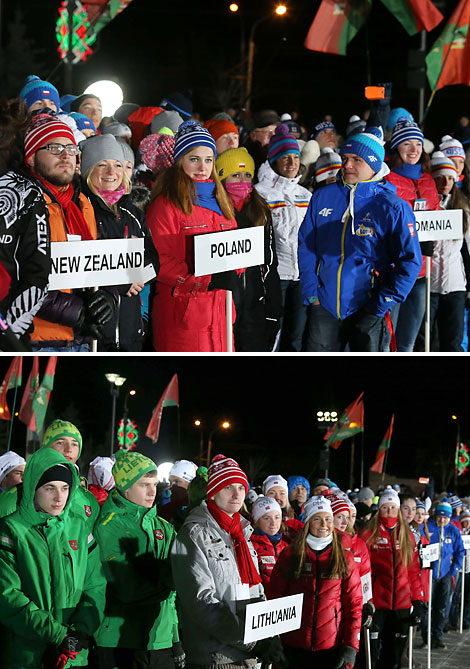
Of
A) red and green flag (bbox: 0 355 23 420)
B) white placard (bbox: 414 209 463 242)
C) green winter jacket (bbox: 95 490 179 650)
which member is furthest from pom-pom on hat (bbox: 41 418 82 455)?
red and green flag (bbox: 0 355 23 420)

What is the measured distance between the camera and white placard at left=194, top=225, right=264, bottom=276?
21.8 feet

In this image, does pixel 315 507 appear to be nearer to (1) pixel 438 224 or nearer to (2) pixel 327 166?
(1) pixel 438 224

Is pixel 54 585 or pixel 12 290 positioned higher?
pixel 12 290

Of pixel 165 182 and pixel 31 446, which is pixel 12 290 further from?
pixel 31 446

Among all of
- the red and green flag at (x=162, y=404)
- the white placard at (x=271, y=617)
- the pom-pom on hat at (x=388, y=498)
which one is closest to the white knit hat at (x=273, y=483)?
the pom-pom on hat at (x=388, y=498)

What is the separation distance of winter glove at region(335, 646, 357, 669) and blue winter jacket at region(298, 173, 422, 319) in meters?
2.43

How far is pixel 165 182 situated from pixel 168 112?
2.80 metres

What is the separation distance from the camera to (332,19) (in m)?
15.5

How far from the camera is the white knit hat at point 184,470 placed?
30.7 feet

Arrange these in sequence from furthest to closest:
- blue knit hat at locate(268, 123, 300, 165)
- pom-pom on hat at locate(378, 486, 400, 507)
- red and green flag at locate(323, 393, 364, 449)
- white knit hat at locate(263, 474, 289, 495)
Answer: red and green flag at locate(323, 393, 364, 449) → pom-pom on hat at locate(378, 486, 400, 507) → white knit hat at locate(263, 474, 289, 495) → blue knit hat at locate(268, 123, 300, 165)

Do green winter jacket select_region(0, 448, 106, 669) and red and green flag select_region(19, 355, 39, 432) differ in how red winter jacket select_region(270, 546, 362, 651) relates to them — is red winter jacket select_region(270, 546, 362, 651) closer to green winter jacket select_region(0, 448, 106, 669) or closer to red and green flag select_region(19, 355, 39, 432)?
green winter jacket select_region(0, 448, 106, 669)

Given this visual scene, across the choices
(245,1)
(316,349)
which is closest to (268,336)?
(316,349)

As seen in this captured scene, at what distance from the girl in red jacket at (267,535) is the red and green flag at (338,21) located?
9077 mm

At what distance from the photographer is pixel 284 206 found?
29.9 ft
